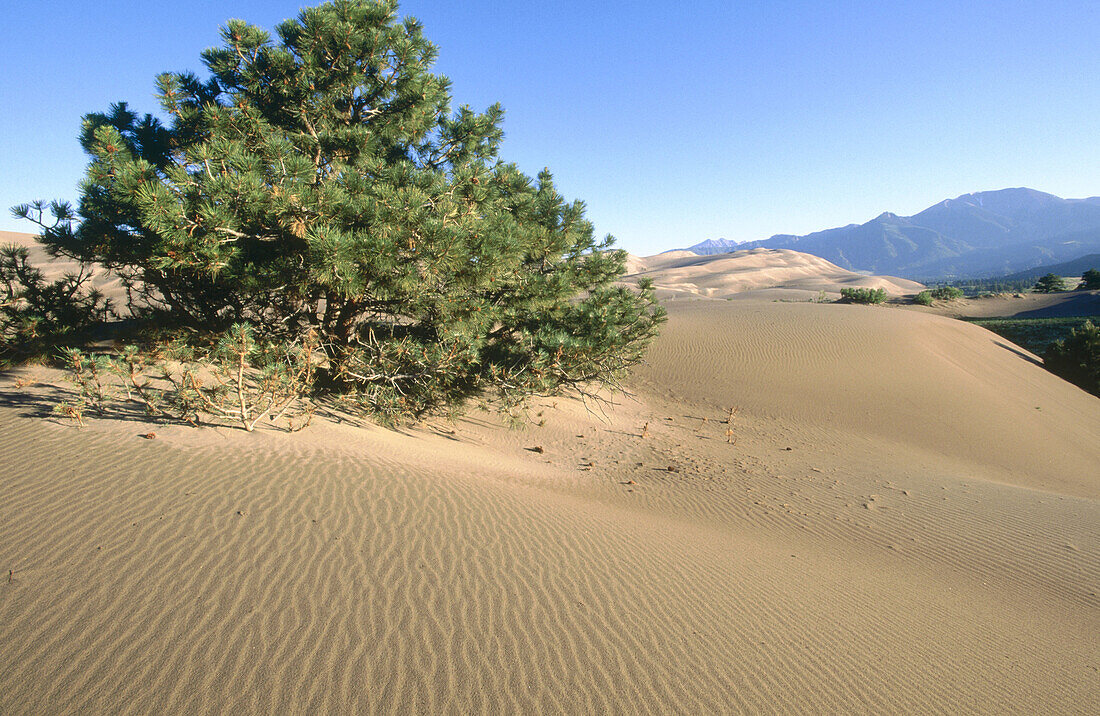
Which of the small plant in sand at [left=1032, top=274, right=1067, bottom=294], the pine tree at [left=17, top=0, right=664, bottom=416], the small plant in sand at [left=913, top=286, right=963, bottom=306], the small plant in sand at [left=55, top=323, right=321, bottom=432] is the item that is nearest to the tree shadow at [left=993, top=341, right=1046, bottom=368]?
the small plant in sand at [left=913, top=286, right=963, bottom=306]

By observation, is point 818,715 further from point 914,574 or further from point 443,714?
point 914,574

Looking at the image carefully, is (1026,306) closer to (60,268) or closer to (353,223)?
(353,223)

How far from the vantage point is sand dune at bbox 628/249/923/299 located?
6391cm

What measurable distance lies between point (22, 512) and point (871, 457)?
11559 millimetres

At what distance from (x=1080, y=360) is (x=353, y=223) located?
22.9 metres

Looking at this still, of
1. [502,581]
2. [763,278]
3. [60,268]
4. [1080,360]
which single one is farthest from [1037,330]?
[60,268]

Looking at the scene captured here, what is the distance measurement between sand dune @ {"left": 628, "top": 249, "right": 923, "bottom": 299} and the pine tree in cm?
4821

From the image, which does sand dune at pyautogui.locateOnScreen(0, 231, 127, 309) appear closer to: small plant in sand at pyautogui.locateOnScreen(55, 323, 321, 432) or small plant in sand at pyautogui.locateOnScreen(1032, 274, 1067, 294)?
small plant in sand at pyautogui.locateOnScreen(55, 323, 321, 432)

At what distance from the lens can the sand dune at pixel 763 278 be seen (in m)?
63.9

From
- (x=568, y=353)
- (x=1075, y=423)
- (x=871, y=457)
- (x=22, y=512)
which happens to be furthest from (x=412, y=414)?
(x=1075, y=423)

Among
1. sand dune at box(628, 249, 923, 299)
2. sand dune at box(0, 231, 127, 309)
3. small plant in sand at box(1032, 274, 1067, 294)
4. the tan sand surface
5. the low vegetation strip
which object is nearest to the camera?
the low vegetation strip

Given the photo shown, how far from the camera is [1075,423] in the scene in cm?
1190

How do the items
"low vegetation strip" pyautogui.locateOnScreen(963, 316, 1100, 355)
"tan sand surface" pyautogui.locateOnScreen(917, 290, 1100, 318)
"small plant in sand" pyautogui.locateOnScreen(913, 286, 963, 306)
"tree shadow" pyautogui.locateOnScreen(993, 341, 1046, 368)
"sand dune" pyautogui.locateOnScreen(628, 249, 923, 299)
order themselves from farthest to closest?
"sand dune" pyautogui.locateOnScreen(628, 249, 923, 299) → "small plant in sand" pyautogui.locateOnScreen(913, 286, 963, 306) → "tan sand surface" pyautogui.locateOnScreen(917, 290, 1100, 318) → "low vegetation strip" pyautogui.locateOnScreen(963, 316, 1100, 355) → "tree shadow" pyautogui.locateOnScreen(993, 341, 1046, 368)

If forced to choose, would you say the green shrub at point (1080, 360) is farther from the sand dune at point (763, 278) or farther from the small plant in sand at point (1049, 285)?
the sand dune at point (763, 278)
